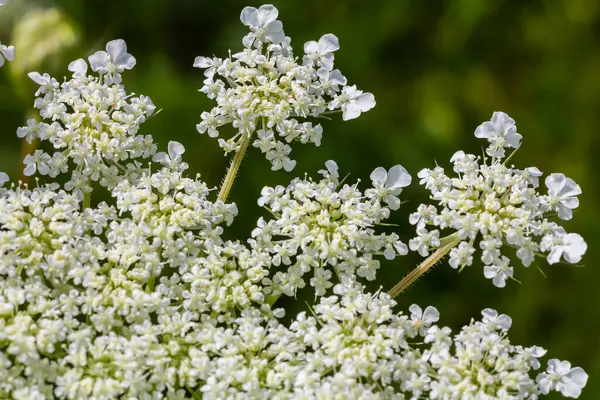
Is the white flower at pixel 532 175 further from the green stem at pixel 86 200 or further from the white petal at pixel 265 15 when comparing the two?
the green stem at pixel 86 200

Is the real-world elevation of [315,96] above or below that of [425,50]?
below

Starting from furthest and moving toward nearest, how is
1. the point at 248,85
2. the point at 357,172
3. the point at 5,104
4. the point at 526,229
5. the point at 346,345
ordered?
the point at 357,172, the point at 5,104, the point at 248,85, the point at 526,229, the point at 346,345

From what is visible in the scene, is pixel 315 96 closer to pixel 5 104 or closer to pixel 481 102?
pixel 5 104

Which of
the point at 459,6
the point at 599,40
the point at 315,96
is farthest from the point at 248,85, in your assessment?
the point at 599,40

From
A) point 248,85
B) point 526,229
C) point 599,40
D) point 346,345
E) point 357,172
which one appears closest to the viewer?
point 346,345

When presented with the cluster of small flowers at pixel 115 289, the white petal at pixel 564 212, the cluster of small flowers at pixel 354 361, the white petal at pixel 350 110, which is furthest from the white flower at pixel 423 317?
the white petal at pixel 350 110

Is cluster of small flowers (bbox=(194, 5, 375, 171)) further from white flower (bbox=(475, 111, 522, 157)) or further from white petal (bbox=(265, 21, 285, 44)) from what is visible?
white flower (bbox=(475, 111, 522, 157))
